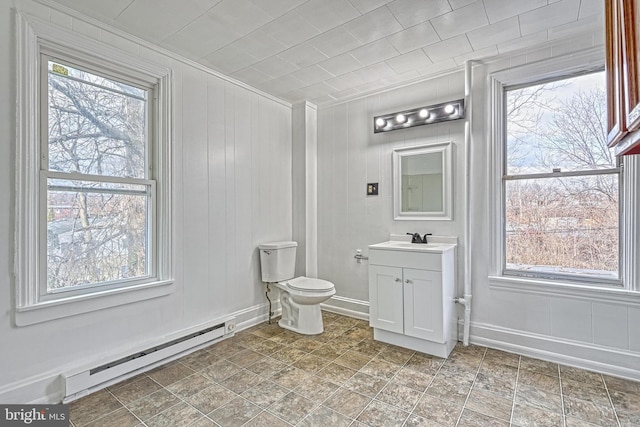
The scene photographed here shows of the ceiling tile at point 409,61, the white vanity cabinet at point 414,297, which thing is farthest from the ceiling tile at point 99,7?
the white vanity cabinet at point 414,297

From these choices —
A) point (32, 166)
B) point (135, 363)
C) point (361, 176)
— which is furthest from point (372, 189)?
point (32, 166)

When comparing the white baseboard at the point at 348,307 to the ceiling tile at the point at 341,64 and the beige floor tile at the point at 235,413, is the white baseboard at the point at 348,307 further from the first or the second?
the ceiling tile at the point at 341,64

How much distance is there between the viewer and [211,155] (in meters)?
2.75

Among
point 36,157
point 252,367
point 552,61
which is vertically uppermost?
point 552,61

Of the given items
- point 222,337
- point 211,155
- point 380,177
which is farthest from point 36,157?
point 380,177

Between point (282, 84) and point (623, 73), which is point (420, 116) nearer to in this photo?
point (282, 84)

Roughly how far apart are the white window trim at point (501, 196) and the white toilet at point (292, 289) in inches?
58.7

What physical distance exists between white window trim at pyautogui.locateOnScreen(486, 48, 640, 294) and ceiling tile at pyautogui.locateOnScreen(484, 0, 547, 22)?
0.59 meters

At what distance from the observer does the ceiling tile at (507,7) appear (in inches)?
74.5

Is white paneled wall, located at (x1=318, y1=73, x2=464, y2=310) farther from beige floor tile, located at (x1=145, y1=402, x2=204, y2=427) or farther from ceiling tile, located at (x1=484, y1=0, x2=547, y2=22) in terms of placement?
beige floor tile, located at (x1=145, y1=402, x2=204, y2=427)

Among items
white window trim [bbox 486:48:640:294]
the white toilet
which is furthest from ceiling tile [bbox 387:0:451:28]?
the white toilet

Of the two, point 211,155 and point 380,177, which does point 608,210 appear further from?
point 211,155

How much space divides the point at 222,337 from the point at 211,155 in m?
1.61

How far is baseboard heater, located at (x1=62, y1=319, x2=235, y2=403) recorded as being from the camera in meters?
1.86
